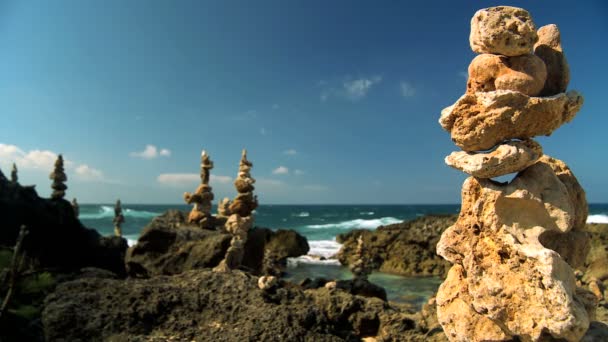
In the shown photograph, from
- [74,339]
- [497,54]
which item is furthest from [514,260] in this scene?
[74,339]

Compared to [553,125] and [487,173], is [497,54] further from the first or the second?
[487,173]

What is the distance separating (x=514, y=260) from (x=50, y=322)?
16.0ft

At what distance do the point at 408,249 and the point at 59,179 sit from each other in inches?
828

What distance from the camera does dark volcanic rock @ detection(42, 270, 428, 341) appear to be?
4234mm

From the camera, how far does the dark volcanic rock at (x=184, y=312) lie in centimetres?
423

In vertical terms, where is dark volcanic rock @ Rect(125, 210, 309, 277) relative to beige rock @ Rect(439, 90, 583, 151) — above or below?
below

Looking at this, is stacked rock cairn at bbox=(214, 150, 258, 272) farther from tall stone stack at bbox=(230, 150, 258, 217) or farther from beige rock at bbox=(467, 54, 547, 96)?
beige rock at bbox=(467, 54, 547, 96)

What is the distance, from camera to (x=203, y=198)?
1683 centimetres

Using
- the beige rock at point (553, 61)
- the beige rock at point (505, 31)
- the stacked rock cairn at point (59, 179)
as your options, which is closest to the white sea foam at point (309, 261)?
the stacked rock cairn at point (59, 179)

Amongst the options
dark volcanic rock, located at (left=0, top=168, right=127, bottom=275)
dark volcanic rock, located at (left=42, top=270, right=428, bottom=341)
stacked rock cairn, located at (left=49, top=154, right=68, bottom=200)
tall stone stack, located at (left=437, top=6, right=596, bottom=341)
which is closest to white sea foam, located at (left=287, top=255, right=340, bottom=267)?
dark volcanic rock, located at (left=0, top=168, right=127, bottom=275)

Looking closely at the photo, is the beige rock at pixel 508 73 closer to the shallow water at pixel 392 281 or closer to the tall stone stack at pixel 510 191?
the tall stone stack at pixel 510 191

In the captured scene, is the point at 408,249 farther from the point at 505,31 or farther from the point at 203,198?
the point at 505,31

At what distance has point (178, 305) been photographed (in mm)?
4781

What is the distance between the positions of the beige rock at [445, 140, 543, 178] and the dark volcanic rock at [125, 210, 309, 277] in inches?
383
